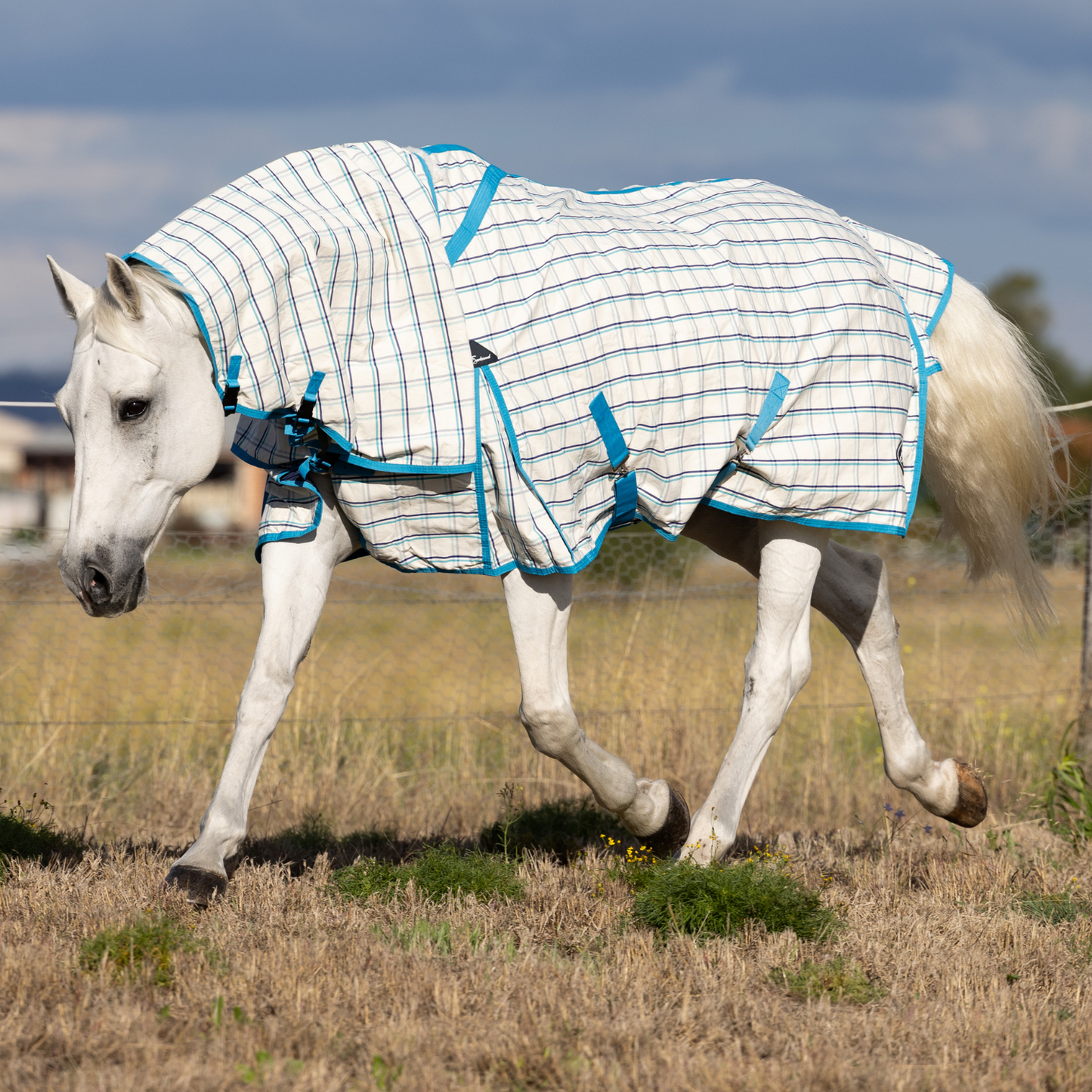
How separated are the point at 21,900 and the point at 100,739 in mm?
2628

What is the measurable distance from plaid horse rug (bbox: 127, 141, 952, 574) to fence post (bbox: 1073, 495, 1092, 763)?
2.11 m

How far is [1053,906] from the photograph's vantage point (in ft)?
12.1

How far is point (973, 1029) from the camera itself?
2602mm

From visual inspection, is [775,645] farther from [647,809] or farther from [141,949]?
[141,949]

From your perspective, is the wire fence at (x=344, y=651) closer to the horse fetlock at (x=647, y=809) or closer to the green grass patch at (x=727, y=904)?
the horse fetlock at (x=647, y=809)

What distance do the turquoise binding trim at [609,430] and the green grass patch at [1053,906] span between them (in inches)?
69.7

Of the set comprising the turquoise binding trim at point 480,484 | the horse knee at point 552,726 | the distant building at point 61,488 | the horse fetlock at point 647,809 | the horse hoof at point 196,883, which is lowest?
the distant building at point 61,488

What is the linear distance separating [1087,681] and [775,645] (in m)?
2.39

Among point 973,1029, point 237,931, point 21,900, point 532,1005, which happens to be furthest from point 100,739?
point 973,1029

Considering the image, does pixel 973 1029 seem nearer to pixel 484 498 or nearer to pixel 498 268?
pixel 484 498

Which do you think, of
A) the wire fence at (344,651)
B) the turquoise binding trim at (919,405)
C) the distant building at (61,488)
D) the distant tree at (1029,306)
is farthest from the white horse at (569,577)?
the distant tree at (1029,306)

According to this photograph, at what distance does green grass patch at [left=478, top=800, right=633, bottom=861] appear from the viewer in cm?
450

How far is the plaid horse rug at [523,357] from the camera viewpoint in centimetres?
314

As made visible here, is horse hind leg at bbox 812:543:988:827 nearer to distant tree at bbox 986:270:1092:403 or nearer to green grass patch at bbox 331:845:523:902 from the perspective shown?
green grass patch at bbox 331:845:523:902
